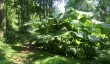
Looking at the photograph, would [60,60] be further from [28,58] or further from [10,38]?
[10,38]

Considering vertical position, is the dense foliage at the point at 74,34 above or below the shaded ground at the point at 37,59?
above

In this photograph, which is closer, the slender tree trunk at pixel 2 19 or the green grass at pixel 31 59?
the green grass at pixel 31 59

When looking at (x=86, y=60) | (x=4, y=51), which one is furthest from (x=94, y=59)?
(x=4, y=51)

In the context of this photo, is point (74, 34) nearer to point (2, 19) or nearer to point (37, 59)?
point (37, 59)

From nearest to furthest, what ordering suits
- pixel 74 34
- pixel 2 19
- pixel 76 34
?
pixel 76 34
pixel 74 34
pixel 2 19

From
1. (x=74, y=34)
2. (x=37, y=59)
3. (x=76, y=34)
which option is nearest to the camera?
(x=37, y=59)

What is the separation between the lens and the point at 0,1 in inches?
424

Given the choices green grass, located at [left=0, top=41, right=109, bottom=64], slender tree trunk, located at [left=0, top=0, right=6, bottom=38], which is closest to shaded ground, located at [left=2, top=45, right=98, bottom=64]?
green grass, located at [left=0, top=41, right=109, bottom=64]

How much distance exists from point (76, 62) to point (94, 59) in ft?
2.33

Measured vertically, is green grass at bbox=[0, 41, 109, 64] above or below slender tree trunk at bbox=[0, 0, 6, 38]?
below

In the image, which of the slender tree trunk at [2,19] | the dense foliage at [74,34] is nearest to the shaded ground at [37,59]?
the dense foliage at [74,34]

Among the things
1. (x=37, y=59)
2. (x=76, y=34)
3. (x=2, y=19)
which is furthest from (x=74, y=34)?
(x=2, y=19)

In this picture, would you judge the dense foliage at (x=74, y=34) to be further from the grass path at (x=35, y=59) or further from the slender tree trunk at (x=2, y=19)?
the slender tree trunk at (x=2, y=19)

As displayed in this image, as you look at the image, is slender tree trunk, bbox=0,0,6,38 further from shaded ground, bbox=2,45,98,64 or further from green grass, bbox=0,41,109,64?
shaded ground, bbox=2,45,98,64
